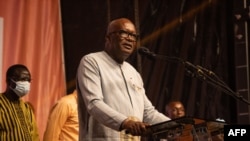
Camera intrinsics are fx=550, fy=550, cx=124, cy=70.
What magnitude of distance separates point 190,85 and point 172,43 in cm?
63

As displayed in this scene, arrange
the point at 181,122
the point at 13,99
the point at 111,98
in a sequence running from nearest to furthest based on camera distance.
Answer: the point at 181,122 < the point at 111,98 < the point at 13,99

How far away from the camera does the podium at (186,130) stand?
2.97 metres

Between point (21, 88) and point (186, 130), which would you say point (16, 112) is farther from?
point (186, 130)

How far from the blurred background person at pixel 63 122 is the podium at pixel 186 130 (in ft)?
8.75

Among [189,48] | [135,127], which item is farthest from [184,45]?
[135,127]

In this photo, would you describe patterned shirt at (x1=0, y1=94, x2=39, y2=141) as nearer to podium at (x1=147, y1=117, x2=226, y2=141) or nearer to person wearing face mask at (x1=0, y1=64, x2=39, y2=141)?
person wearing face mask at (x1=0, y1=64, x2=39, y2=141)

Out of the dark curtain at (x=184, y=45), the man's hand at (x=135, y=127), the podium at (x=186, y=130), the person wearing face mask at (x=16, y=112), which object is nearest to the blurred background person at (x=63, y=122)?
the person wearing face mask at (x=16, y=112)

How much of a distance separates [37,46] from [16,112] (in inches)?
58.4

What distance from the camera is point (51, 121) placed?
564cm

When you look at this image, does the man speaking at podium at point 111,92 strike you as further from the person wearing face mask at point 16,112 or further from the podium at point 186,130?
the person wearing face mask at point 16,112

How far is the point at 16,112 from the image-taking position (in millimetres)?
5090

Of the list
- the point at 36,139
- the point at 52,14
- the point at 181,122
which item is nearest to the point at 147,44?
the point at 52,14

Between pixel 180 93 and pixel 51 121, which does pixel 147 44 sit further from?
pixel 51 121

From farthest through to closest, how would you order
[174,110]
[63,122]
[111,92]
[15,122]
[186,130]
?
[174,110]
[63,122]
[15,122]
[111,92]
[186,130]
